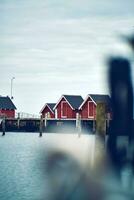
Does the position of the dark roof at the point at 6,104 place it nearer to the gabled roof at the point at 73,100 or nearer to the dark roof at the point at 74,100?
the gabled roof at the point at 73,100

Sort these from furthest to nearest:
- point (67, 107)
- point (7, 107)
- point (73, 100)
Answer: point (7, 107)
point (73, 100)
point (67, 107)

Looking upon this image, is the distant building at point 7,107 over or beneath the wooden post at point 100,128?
over

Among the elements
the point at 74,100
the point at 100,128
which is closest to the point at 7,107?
the point at 74,100

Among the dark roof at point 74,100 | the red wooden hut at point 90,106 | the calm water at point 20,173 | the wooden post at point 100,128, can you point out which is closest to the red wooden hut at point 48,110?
the dark roof at point 74,100

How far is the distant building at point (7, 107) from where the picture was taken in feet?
281

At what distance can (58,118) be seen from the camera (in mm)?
71688

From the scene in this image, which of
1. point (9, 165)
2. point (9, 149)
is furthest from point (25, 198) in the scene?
point (9, 149)

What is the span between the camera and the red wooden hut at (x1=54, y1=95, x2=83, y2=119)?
71.0 metres

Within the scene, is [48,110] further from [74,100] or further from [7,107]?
[7,107]

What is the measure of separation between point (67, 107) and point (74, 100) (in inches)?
83.6

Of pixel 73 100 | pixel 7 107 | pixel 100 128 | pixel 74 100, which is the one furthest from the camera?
pixel 7 107

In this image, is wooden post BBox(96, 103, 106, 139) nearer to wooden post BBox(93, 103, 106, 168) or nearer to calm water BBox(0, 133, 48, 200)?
wooden post BBox(93, 103, 106, 168)

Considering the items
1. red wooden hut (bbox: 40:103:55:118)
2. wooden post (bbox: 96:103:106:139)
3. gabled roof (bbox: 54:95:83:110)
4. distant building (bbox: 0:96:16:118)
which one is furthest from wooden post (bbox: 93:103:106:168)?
distant building (bbox: 0:96:16:118)

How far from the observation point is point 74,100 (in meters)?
73.1
